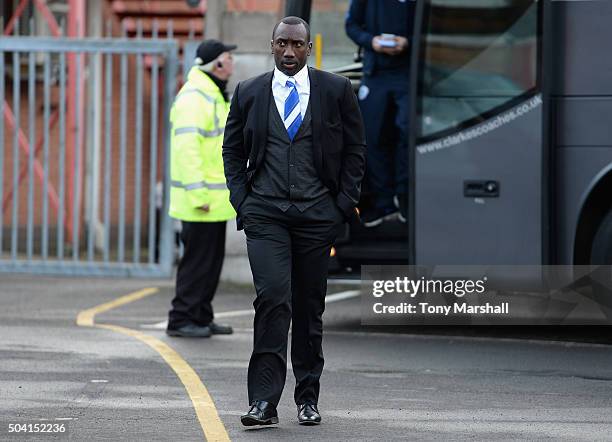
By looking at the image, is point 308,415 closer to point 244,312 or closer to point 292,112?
point 292,112

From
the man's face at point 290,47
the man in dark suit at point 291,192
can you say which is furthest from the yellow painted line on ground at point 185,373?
the man's face at point 290,47

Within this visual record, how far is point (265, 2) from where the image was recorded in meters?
15.7

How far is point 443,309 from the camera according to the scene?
12.8 metres

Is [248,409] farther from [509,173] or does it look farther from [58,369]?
[509,173]

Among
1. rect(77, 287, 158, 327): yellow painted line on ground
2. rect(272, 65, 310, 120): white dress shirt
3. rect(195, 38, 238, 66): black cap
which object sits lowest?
rect(77, 287, 158, 327): yellow painted line on ground

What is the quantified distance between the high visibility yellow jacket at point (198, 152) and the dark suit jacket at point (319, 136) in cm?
331

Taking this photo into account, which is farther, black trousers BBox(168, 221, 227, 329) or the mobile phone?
the mobile phone

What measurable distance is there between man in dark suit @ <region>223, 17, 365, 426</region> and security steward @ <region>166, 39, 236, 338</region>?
3376 millimetres

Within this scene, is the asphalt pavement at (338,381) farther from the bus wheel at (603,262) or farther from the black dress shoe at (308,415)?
the bus wheel at (603,262)

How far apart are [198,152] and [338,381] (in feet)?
8.45

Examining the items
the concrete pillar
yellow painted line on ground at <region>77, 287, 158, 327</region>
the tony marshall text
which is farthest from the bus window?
the concrete pillar

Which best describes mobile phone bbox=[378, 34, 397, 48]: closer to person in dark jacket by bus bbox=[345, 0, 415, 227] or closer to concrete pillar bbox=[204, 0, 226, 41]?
person in dark jacket by bus bbox=[345, 0, 415, 227]

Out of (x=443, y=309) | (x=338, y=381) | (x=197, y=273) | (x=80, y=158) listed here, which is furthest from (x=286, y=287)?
(x=80, y=158)

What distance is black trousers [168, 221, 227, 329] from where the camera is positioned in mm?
11352
